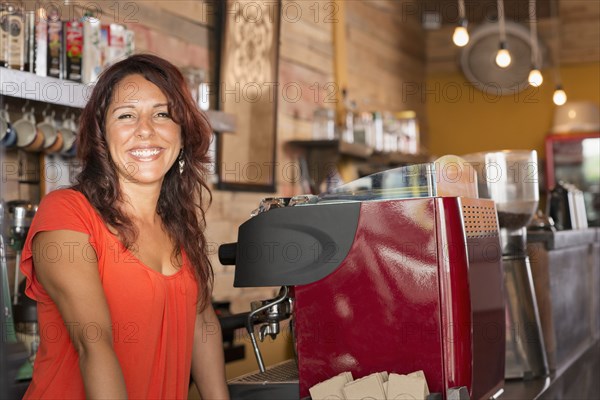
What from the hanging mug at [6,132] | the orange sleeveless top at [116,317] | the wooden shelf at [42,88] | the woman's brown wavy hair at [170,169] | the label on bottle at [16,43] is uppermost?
the label on bottle at [16,43]

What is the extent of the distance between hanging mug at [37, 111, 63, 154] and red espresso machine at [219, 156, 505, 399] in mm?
1155

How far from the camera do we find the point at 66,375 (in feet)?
4.64

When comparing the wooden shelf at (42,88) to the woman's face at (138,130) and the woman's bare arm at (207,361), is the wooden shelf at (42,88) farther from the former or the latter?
the woman's bare arm at (207,361)

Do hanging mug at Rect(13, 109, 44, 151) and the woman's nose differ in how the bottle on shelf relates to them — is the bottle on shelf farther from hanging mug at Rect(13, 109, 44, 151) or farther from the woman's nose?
the woman's nose

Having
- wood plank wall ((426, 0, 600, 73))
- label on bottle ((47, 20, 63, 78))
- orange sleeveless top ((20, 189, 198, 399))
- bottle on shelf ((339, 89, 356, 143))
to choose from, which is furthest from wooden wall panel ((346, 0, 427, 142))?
orange sleeveless top ((20, 189, 198, 399))

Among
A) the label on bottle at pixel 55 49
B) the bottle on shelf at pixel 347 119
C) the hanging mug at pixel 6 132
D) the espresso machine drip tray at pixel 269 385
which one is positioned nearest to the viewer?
the espresso machine drip tray at pixel 269 385

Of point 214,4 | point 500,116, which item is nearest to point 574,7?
point 500,116

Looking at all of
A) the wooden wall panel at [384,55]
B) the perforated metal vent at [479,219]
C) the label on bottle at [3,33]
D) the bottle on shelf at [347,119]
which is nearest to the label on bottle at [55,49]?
the label on bottle at [3,33]

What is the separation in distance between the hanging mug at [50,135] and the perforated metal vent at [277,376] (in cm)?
113

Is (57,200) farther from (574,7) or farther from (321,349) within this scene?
(574,7)

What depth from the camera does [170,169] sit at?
1700 millimetres

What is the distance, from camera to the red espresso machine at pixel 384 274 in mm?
1447

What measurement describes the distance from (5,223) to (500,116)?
5.25 metres

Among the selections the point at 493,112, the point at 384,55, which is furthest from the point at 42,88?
the point at 493,112
